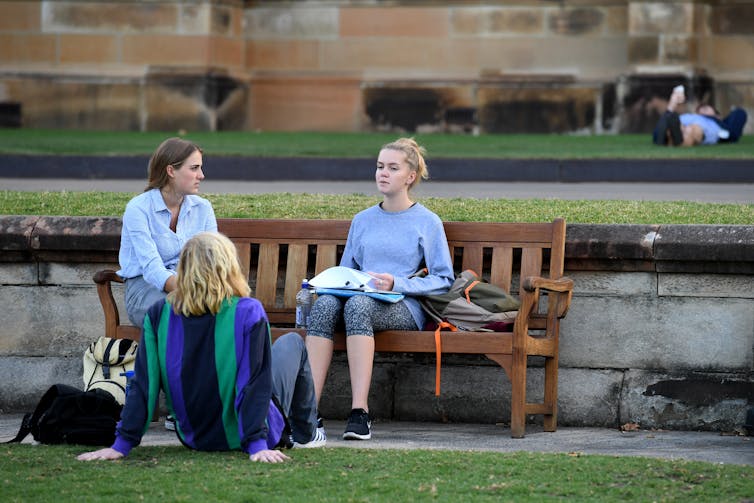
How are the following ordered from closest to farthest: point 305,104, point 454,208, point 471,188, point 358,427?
1. point 358,427
2. point 454,208
3. point 471,188
4. point 305,104

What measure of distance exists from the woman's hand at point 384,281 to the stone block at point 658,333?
3.27ft

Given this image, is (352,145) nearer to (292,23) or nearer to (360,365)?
(292,23)

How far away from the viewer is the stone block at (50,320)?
7.60m

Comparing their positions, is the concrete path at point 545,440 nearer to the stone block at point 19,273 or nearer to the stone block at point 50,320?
the stone block at point 50,320

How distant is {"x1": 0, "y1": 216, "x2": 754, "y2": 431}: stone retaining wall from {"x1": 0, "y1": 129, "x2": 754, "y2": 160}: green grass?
6219 mm

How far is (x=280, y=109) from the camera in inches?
768

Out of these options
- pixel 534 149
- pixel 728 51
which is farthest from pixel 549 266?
pixel 728 51

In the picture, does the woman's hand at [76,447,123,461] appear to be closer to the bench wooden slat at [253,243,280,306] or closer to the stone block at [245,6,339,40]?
the bench wooden slat at [253,243,280,306]

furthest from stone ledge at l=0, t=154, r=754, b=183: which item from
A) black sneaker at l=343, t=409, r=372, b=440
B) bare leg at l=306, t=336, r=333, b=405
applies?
black sneaker at l=343, t=409, r=372, b=440

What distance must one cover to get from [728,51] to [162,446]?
1396 cm

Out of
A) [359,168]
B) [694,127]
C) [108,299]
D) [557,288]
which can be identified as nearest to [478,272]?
[557,288]

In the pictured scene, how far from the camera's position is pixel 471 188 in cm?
1223

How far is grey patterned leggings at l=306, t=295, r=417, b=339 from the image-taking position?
660 centimetres

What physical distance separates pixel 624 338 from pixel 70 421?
2.76 meters
